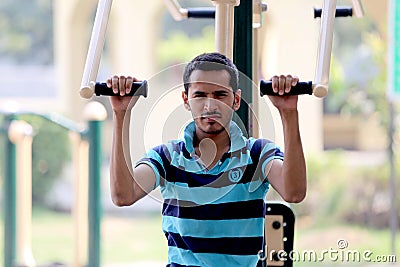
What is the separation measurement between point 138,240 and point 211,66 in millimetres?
4996

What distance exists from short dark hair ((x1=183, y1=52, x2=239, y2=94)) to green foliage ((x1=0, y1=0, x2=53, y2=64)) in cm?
855

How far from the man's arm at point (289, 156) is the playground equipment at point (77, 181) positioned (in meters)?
2.12

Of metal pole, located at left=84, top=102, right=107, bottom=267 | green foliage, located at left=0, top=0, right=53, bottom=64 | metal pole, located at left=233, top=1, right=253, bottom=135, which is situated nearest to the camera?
metal pole, located at left=233, top=1, right=253, bottom=135

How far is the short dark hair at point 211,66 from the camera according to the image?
5.16 ft

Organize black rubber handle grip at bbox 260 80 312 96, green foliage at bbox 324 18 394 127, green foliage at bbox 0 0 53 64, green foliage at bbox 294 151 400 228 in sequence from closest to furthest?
black rubber handle grip at bbox 260 80 312 96, green foliage at bbox 324 18 394 127, green foliage at bbox 294 151 400 228, green foliage at bbox 0 0 53 64

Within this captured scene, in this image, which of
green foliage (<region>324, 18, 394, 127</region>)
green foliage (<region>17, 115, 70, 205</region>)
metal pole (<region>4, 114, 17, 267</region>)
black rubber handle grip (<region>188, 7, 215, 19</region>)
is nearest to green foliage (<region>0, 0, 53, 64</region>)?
green foliage (<region>17, 115, 70, 205</region>)

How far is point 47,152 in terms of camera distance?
724 centimetres

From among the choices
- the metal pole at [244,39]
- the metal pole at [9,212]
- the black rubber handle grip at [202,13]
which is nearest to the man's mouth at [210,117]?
the metal pole at [244,39]

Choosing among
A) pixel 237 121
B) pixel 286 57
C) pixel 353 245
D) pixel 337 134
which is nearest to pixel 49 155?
pixel 286 57

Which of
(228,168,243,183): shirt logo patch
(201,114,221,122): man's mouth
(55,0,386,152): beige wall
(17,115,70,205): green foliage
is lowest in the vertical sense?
(17,115,70,205): green foliage

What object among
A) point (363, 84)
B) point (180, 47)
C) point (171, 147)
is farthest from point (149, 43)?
point (171, 147)

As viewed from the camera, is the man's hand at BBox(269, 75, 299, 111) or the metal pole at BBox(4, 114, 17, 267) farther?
the metal pole at BBox(4, 114, 17, 267)

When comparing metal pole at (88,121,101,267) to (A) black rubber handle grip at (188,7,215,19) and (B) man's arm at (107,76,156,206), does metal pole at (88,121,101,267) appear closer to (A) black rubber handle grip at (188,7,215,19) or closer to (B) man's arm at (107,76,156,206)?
(A) black rubber handle grip at (188,7,215,19)

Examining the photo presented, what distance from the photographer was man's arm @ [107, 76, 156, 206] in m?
1.53
